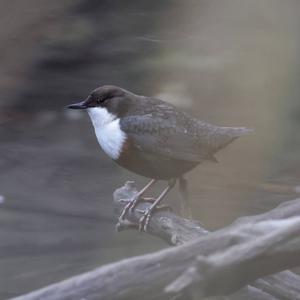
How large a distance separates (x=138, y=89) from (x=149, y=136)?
121 inches

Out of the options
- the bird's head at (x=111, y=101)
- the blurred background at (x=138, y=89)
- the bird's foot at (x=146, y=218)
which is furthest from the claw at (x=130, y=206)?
the blurred background at (x=138, y=89)

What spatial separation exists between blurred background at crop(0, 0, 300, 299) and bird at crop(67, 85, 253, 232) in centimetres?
124

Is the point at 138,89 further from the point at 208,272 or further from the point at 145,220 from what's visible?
the point at 208,272

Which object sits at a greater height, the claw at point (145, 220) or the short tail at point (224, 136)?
the short tail at point (224, 136)

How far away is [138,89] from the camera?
A: 643cm

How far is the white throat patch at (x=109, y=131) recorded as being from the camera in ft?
11.0

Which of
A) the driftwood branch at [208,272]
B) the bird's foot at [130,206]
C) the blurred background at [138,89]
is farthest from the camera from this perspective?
the blurred background at [138,89]

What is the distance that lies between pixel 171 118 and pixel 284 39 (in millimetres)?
3196

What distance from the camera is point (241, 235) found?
2373 mm

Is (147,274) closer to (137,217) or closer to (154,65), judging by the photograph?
(137,217)

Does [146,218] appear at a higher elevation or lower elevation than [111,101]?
lower

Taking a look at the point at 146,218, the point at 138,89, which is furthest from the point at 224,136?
Result: the point at 138,89

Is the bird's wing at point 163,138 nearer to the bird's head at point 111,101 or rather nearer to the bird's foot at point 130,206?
the bird's head at point 111,101

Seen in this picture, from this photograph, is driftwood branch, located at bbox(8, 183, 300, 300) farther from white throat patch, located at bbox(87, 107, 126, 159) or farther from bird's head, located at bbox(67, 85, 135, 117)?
bird's head, located at bbox(67, 85, 135, 117)
